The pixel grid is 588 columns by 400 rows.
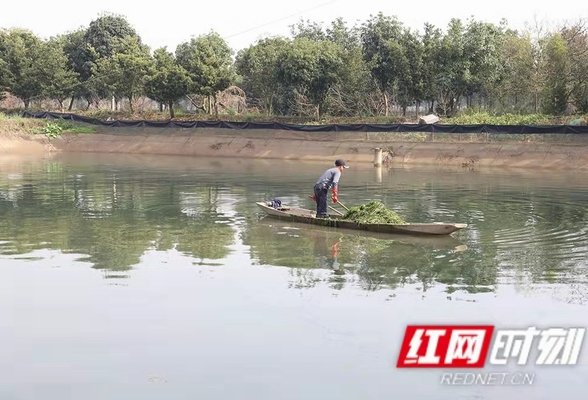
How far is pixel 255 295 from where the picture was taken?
13008mm

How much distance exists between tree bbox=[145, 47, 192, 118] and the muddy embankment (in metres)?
5.28

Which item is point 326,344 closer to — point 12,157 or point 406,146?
point 406,146

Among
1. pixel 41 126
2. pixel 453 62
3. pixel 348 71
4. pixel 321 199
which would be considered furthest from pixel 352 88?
pixel 321 199

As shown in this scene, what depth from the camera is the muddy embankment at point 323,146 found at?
1662 inches

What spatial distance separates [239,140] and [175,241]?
32.4m

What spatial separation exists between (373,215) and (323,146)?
28.1m

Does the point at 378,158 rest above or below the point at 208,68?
below

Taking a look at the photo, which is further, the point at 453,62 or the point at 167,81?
the point at 167,81

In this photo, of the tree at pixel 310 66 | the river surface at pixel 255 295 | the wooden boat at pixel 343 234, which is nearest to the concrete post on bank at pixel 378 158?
the tree at pixel 310 66

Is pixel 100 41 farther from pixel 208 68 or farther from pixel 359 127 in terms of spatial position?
pixel 359 127

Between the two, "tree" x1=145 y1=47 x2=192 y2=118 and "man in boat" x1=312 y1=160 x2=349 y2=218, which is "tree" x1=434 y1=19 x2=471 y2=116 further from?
"man in boat" x1=312 y1=160 x2=349 y2=218

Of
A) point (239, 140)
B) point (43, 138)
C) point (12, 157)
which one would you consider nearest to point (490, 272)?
point (239, 140)

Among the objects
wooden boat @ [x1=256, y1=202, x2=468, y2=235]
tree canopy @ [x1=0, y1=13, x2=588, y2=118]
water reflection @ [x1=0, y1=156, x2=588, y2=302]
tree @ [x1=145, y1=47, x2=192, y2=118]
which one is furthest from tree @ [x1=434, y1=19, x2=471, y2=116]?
wooden boat @ [x1=256, y1=202, x2=468, y2=235]

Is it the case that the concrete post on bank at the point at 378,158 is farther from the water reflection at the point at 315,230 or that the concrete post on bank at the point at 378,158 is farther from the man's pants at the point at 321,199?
the man's pants at the point at 321,199
